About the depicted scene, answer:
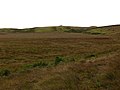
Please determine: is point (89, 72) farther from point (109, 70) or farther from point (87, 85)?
point (87, 85)

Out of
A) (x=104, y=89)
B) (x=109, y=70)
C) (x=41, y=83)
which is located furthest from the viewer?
(x=109, y=70)

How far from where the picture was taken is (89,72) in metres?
15.2

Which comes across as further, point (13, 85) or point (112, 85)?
point (13, 85)

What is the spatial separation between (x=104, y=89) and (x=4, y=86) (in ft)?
15.7

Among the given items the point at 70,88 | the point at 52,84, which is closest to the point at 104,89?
the point at 70,88

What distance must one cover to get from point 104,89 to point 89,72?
3.68 meters

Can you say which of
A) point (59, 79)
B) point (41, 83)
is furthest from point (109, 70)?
point (41, 83)

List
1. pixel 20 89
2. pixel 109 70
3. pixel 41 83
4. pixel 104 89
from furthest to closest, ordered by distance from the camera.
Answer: pixel 109 70 → pixel 41 83 → pixel 20 89 → pixel 104 89

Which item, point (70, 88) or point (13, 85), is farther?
point (13, 85)

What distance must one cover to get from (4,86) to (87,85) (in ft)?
13.0

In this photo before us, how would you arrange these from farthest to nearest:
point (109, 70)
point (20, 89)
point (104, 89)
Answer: point (109, 70), point (20, 89), point (104, 89)

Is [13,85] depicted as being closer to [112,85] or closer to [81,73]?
[81,73]

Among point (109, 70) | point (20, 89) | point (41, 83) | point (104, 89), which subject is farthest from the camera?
point (109, 70)

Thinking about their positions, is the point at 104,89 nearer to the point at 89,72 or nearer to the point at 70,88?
the point at 70,88
